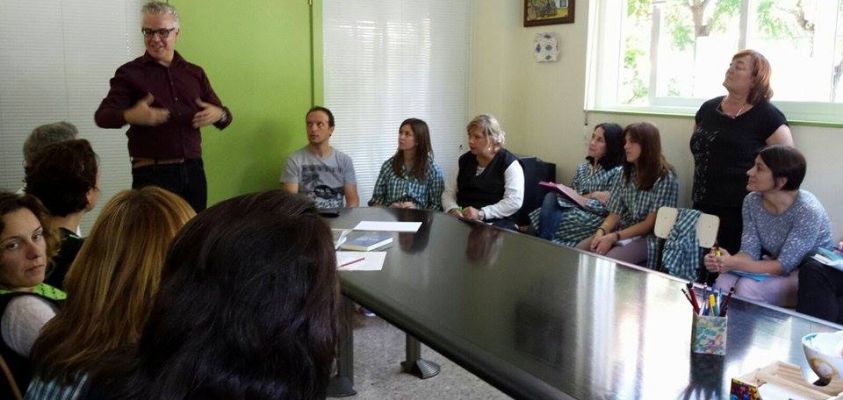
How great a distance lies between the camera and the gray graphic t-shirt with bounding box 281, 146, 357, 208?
392cm

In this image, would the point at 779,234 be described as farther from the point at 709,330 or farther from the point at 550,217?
the point at 709,330

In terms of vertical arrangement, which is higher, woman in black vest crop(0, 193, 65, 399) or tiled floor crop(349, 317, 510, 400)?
woman in black vest crop(0, 193, 65, 399)

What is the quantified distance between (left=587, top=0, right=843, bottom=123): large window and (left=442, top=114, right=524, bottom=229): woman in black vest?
35.2 inches

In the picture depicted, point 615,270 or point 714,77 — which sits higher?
point 714,77

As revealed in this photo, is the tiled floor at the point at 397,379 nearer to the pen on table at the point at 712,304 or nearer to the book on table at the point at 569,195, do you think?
the book on table at the point at 569,195

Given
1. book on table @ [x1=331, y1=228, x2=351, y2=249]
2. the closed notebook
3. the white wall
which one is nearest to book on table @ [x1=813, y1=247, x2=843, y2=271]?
the white wall

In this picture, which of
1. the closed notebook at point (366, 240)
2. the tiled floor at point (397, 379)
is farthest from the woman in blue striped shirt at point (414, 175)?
the closed notebook at point (366, 240)

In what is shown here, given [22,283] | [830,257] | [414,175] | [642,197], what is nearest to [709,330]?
[22,283]

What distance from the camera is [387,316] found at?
5.52 ft

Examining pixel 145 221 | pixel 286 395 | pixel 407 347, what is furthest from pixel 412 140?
pixel 286 395

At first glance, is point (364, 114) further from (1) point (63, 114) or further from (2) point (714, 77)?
(2) point (714, 77)

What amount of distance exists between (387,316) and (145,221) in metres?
0.65

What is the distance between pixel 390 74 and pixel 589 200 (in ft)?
5.14

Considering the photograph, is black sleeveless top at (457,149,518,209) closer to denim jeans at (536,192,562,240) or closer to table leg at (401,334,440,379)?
denim jeans at (536,192,562,240)
